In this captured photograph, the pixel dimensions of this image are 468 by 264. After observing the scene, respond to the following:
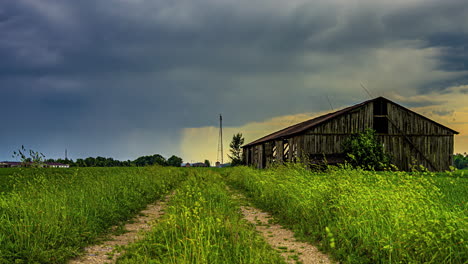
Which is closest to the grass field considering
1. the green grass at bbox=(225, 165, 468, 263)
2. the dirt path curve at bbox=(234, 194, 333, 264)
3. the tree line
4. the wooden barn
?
the green grass at bbox=(225, 165, 468, 263)

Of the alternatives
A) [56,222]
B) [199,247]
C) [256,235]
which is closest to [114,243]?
[56,222]

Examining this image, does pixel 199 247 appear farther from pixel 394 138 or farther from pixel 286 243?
pixel 394 138

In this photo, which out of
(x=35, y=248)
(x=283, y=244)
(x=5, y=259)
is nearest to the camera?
(x=5, y=259)

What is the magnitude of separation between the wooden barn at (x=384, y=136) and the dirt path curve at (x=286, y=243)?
19.6 metres

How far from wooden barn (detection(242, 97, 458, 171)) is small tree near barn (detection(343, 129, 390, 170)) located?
688 millimetres

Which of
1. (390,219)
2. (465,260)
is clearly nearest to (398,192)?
(390,219)

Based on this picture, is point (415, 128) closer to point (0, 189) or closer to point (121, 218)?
point (121, 218)

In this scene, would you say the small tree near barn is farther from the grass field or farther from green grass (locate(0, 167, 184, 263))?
green grass (locate(0, 167, 184, 263))

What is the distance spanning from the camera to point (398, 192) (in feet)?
26.5

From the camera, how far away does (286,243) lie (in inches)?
299

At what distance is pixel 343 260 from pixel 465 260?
1995mm

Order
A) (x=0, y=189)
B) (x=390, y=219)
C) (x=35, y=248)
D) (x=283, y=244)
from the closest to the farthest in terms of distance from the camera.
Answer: (x=35, y=248), (x=390, y=219), (x=283, y=244), (x=0, y=189)

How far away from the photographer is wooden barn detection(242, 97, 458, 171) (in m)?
29.4

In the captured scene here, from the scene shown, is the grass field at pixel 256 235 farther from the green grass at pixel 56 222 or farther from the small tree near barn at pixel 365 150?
the small tree near barn at pixel 365 150
